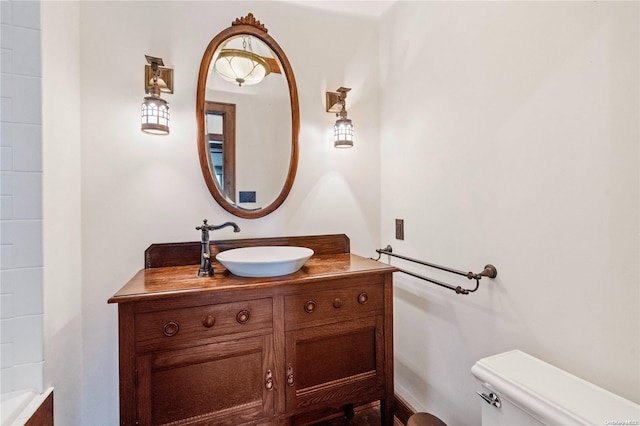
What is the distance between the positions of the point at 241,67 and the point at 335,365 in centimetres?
156

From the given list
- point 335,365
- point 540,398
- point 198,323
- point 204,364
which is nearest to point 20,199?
point 198,323

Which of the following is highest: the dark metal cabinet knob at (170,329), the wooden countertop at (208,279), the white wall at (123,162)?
the white wall at (123,162)

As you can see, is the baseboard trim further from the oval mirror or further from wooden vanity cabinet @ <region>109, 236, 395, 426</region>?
the oval mirror

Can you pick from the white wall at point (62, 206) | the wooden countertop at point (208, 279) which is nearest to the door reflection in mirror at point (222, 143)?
the wooden countertop at point (208, 279)

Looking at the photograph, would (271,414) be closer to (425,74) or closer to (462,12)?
(425,74)

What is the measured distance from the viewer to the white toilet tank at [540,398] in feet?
2.23

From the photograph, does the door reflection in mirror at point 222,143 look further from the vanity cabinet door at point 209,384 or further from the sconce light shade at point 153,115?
the vanity cabinet door at point 209,384

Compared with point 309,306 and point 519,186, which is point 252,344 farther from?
point 519,186

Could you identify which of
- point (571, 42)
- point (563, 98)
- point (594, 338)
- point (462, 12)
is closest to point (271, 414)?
point (594, 338)

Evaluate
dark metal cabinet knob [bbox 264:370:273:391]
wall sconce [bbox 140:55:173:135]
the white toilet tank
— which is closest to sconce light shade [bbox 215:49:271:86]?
wall sconce [bbox 140:55:173:135]

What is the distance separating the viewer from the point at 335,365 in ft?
4.16

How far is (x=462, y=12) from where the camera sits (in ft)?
4.08

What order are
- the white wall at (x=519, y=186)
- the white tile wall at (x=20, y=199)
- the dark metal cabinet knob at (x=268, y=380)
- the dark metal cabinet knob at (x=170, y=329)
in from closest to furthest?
the white wall at (x=519, y=186) → the white tile wall at (x=20, y=199) → the dark metal cabinet knob at (x=170, y=329) → the dark metal cabinet knob at (x=268, y=380)

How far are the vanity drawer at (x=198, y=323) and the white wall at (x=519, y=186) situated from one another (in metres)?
0.86
